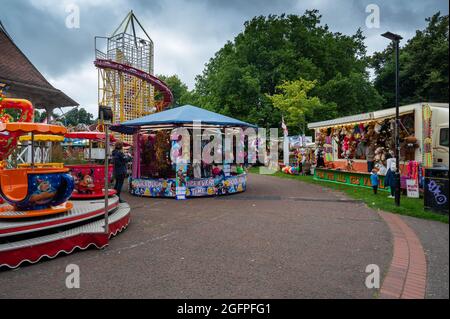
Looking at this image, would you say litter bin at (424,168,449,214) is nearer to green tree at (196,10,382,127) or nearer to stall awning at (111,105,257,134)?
stall awning at (111,105,257,134)

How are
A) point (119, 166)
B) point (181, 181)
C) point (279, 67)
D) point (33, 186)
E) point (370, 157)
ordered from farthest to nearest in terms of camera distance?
1. point (279, 67)
2. point (370, 157)
3. point (181, 181)
4. point (119, 166)
5. point (33, 186)

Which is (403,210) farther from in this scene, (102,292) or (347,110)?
(347,110)

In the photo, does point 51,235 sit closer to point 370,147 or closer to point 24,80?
point 24,80

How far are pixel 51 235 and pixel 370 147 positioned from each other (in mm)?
13370

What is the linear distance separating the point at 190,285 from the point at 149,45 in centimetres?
3104

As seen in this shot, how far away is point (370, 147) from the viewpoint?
46.8 feet

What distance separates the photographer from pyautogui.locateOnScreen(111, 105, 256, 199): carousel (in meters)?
11.7

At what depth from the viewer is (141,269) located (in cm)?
445

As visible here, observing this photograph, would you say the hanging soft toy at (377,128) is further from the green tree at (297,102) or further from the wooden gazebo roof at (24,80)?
the wooden gazebo roof at (24,80)

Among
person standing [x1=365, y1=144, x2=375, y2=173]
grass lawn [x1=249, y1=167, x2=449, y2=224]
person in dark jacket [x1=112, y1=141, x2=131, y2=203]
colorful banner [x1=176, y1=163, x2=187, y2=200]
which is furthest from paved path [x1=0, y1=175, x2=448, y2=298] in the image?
person standing [x1=365, y1=144, x2=375, y2=173]

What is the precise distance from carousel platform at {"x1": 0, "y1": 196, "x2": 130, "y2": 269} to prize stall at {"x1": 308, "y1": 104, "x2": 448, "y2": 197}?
716 cm

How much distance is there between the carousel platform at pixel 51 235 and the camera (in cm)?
468

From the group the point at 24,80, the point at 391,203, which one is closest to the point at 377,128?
the point at 391,203


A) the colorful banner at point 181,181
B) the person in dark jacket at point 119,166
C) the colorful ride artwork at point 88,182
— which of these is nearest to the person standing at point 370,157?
the colorful banner at point 181,181
